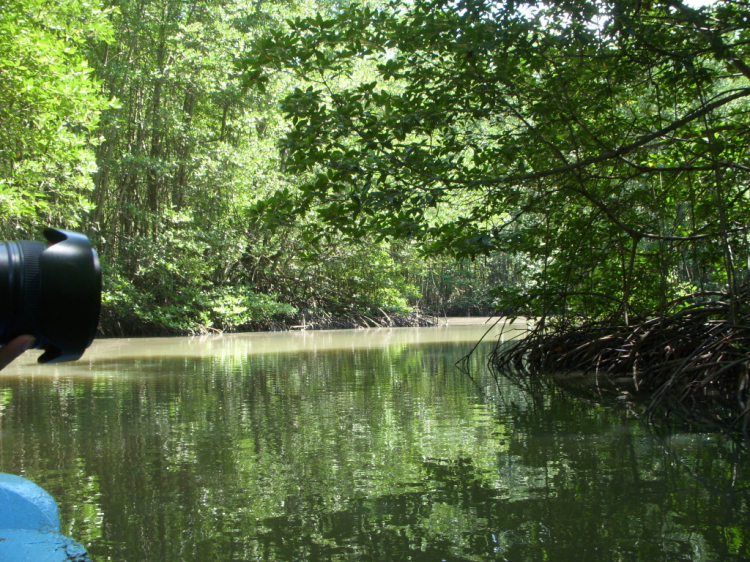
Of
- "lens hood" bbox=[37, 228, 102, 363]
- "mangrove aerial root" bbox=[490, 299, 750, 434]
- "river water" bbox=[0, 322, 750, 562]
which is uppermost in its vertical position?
"lens hood" bbox=[37, 228, 102, 363]

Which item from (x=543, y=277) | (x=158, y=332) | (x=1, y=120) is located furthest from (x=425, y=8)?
(x=158, y=332)

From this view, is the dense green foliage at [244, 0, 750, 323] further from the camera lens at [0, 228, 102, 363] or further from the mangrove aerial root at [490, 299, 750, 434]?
the camera lens at [0, 228, 102, 363]

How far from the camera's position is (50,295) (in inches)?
52.1

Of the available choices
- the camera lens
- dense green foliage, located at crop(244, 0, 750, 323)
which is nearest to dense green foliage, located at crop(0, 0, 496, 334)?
dense green foliage, located at crop(244, 0, 750, 323)

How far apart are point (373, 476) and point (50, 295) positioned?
2114 mm

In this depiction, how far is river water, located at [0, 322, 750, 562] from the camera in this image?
93.4 inches

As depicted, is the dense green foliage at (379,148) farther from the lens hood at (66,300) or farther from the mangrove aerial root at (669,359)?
the lens hood at (66,300)

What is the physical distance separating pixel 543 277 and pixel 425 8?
313 cm

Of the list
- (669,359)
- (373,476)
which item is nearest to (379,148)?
(669,359)

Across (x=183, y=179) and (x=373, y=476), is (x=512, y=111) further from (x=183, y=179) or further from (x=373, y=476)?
(x=183, y=179)

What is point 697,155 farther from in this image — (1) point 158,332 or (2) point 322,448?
(1) point 158,332

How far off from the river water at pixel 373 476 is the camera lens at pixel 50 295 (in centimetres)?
119

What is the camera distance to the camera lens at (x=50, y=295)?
1309 mm

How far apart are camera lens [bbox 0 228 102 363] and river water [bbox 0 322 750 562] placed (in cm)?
119
